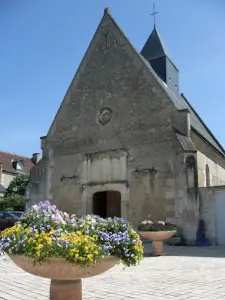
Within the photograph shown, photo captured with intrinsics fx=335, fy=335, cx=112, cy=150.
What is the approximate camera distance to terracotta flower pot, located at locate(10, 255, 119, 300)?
4.09 m

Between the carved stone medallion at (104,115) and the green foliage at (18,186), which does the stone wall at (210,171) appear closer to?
the carved stone medallion at (104,115)

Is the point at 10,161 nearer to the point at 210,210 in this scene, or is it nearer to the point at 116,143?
the point at 116,143

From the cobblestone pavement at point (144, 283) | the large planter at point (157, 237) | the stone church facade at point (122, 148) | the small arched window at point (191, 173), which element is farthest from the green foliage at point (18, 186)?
the cobblestone pavement at point (144, 283)

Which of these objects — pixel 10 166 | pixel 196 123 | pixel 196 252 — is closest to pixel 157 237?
pixel 196 252

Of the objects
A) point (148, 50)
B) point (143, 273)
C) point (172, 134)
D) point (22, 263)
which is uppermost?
point (148, 50)

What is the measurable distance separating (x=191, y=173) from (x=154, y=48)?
→ 1326 cm

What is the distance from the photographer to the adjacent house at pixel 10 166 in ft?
142

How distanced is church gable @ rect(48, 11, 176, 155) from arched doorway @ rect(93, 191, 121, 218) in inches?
127

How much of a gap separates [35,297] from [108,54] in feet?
54.6

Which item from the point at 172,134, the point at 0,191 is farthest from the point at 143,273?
the point at 0,191

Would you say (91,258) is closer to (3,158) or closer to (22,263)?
(22,263)

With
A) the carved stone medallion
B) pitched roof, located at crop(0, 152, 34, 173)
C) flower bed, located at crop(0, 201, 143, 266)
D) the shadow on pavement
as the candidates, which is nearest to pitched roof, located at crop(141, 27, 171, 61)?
the carved stone medallion

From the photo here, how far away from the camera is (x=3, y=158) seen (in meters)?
46.0

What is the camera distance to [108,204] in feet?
66.2
